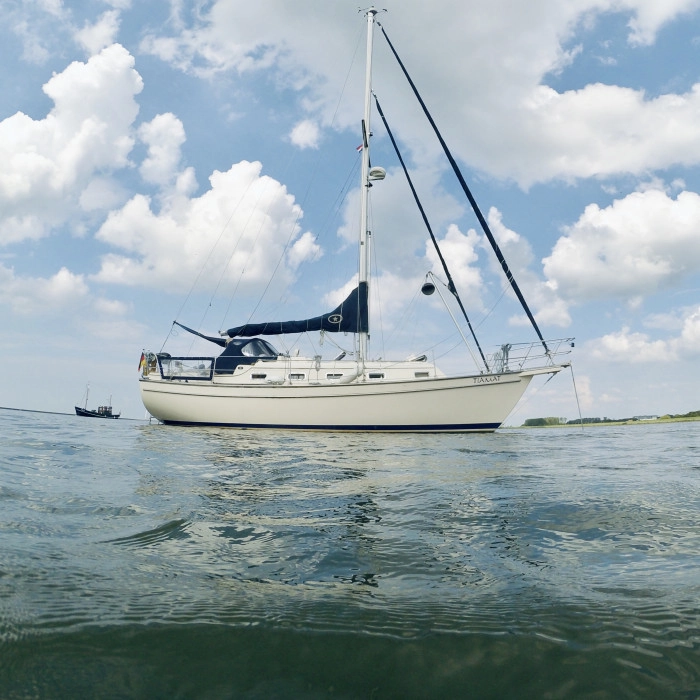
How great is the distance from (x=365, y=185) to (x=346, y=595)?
21485 millimetres

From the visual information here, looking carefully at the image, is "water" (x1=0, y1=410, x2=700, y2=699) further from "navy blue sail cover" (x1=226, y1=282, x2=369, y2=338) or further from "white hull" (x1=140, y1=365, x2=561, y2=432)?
"navy blue sail cover" (x1=226, y1=282, x2=369, y2=338)

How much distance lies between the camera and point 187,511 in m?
3.93

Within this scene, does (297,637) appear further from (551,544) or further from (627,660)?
Result: (551,544)

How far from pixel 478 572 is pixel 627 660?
0.93m

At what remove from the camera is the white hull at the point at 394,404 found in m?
18.1

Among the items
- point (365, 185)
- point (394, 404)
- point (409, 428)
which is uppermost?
point (365, 185)

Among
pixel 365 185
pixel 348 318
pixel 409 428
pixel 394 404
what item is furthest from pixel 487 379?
pixel 365 185

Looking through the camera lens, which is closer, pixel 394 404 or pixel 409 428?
pixel 394 404

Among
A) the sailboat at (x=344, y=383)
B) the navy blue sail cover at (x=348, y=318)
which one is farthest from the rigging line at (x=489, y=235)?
the navy blue sail cover at (x=348, y=318)

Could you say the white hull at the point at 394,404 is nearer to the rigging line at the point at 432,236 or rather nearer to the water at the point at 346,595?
the rigging line at the point at 432,236

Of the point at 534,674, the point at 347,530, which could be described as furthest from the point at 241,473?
the point at 534,674

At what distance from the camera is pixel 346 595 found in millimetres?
2082

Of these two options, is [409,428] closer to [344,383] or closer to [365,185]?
[344,383]

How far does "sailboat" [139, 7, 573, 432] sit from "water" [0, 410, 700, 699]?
13.7m
